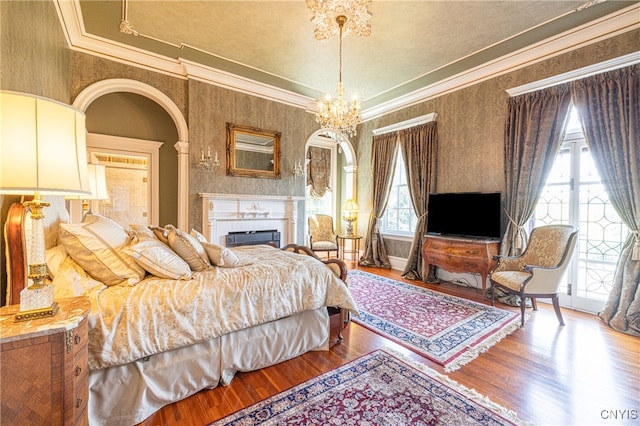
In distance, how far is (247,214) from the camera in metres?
4.72

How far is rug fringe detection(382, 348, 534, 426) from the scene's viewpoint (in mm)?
1595

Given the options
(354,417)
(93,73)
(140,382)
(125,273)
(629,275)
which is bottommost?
(354,417)

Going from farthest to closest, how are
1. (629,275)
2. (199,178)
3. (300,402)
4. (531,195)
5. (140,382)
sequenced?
(199,178)
(531,195)
(629,275)
(300,402)
(140,382)

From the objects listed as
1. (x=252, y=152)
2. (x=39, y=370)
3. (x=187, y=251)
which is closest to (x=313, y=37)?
(x=252, y=152)

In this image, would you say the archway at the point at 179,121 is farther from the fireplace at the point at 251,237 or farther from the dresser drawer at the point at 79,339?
the dresser drawer at the point at 79,339

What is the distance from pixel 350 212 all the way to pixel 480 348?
3.99 m

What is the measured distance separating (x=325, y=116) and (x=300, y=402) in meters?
2.76

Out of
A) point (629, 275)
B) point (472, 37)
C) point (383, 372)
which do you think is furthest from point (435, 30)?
point (383, 372)

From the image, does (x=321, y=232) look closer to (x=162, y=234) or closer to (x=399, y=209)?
(x=399, y=209)

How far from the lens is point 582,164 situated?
3.27 metres

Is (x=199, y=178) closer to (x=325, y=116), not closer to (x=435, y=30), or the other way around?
(x=325, y=116)

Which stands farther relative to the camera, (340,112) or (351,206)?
(351,206)

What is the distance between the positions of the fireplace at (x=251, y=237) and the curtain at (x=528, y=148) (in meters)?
3.41

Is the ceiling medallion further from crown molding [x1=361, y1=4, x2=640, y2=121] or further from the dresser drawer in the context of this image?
the dresser drawer
